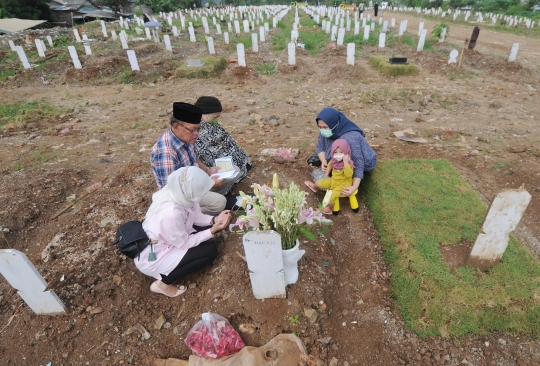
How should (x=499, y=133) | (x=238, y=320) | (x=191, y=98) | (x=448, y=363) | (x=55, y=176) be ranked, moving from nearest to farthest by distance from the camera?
(x=448, y=363), (x=238, y=320), (x=55, y=176), (x=499, y=133), (x=191, y=98)

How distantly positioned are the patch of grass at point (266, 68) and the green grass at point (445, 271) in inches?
291

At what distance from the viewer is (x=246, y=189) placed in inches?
155

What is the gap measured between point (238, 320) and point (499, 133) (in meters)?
5.71

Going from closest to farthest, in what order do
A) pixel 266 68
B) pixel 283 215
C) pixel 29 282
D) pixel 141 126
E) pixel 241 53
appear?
1. pixel 283 215
2. pixel 29 282
3. pixel 141 126
4. pixel 241 53
5. pixel 266 68

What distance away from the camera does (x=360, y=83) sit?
8.58 metres

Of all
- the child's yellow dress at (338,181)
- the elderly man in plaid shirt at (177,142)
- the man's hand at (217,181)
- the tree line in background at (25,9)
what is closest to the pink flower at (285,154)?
the child's yellow dress at (338,181)

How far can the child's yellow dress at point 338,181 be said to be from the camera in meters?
3.34

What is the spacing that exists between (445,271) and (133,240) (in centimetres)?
253

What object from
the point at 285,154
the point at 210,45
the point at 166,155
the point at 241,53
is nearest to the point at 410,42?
the point at 241,53

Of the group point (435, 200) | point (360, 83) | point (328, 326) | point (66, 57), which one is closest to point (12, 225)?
point (328, 326)

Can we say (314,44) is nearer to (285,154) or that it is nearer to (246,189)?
(285,154)

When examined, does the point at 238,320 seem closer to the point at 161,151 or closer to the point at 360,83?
the point at 161,151

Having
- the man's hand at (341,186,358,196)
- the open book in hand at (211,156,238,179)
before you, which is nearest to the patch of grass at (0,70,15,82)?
the open book in hand at (211,156,238,179)

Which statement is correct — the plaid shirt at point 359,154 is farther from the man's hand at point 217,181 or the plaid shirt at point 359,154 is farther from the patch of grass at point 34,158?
the patch of grass at point 34,158
